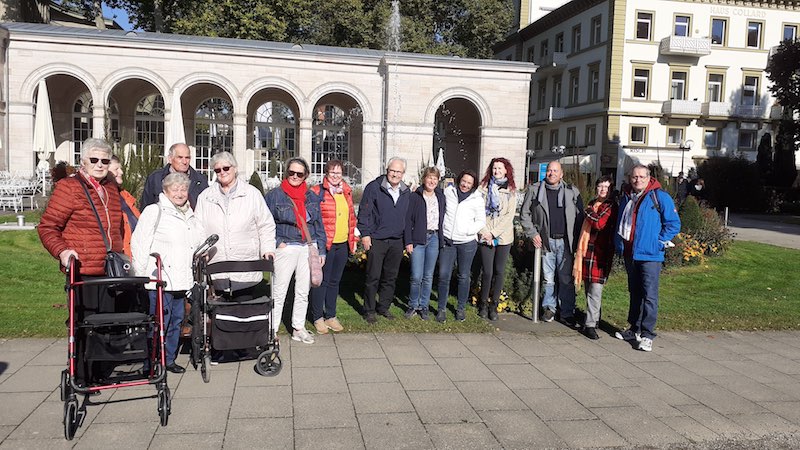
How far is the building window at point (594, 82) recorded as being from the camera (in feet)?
135

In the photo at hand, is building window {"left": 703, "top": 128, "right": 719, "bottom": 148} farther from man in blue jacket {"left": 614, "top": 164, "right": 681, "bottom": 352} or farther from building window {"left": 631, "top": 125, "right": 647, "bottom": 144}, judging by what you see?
man in blue jacket {"left": 614, "top": 164, "right": 681, "bottom": 352}

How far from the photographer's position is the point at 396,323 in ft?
23.5

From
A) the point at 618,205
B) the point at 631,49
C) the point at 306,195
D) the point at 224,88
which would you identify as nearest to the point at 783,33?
the point at 631,49

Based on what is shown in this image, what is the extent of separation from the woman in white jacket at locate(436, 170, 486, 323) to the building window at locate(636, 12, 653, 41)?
37.5 meters

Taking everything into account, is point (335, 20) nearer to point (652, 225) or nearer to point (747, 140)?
point (747, 140)

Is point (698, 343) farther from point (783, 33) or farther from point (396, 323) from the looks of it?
point (783, 33)

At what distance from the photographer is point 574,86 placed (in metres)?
44.2

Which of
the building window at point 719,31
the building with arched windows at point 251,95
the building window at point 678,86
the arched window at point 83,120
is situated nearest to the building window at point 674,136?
the building window at point 678,86

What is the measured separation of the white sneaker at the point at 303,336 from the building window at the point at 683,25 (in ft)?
136

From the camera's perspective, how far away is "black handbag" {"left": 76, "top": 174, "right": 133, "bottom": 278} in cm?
455

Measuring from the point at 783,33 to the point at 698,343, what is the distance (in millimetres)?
43263

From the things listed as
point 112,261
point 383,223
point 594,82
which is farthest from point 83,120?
point 594,82

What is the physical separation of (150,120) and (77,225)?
24.5 meters

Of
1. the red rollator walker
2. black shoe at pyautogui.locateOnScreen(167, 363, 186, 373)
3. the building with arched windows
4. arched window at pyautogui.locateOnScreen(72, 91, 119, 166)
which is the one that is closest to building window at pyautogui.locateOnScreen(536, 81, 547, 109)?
the building with arched windows
